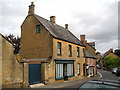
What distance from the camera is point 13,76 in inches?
551

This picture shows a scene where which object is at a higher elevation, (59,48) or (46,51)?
(59,48)

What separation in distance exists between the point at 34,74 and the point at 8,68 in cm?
376

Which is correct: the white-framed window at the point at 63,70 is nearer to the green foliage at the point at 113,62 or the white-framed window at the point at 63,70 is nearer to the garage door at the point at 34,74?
the garage door at the point at 34,74

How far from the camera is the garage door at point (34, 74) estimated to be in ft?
53.1

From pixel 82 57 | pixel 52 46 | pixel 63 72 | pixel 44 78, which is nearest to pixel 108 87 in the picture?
pixel 44 78

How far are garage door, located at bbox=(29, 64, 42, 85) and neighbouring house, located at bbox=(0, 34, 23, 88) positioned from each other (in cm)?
172

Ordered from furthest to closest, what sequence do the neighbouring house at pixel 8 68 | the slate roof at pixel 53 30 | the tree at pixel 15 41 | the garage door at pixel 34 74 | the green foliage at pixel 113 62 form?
the green foliage at pixel 113 62
the tree at pixel 15 41
the slate roof at pixel 53 30
the garage door at pixel 34 74
the neighbouring house at pixel 8 68

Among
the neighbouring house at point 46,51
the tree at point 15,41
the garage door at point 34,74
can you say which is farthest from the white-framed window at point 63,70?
the tree at point 15,41

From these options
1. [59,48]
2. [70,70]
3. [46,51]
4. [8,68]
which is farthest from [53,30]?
[8,68]

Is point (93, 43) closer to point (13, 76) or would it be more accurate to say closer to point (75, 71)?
point (75, 71)

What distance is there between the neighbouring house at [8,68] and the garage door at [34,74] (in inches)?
67.9

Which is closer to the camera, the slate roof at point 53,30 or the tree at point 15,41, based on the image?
the slate roof at point 53,30

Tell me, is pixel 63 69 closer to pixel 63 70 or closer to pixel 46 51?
pixel 63 70

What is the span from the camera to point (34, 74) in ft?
54.9
